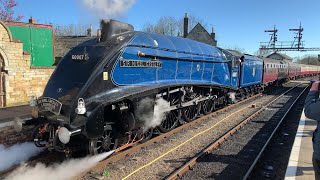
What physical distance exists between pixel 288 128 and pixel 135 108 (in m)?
7.00

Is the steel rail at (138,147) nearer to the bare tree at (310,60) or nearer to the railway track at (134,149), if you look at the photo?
the railway track at (134,149)

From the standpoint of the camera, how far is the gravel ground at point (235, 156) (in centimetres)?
665

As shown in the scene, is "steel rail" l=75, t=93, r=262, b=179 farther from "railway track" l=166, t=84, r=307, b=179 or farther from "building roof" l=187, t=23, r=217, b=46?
"building roof" l=187, t=23, r=217, b=46

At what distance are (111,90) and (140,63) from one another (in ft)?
4.57

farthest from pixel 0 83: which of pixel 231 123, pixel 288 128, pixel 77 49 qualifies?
pixel 288 128

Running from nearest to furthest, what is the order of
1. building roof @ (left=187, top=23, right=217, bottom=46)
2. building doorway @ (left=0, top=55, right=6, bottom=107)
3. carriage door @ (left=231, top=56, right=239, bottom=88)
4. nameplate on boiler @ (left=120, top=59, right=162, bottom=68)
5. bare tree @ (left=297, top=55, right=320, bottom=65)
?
1. nameplate on boiler @ (left=120, top=59, right=162, bottom=68)
2. building doorway @ (left=0, top=55, right=6, bottom=107)
3. carriage door @ (left=231, top=56, right=239, bottom=88)
4. building roof @ (left=187, top=23, right=217, bottom=46)
5. bare tree @ (left=297, top=55, right=320, bottom=65)

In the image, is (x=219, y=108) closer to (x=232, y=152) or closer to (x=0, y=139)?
(x=232, y=152)

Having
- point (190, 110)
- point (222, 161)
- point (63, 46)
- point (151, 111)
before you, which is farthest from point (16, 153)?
point (63, 46)

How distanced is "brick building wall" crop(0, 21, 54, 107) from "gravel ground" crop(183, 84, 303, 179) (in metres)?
11.0

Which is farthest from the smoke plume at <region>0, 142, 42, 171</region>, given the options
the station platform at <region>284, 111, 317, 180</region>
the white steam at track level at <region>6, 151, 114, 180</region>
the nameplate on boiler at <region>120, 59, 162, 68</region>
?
the station platform at <region>284, 111, 317, 180</region>

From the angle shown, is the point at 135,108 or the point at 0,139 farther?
the point at 0,139

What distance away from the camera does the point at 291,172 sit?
607 cm

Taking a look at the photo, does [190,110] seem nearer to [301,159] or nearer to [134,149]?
[134,149]

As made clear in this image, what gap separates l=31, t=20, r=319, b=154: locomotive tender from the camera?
21.1 feet
